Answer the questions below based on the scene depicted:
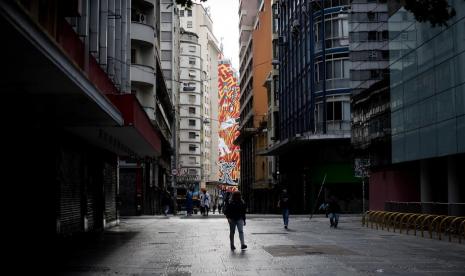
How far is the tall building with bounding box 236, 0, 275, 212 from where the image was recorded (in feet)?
257

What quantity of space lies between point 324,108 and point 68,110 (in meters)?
36.6

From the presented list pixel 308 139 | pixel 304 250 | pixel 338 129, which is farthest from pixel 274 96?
pixel 304 250

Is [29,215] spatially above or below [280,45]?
below

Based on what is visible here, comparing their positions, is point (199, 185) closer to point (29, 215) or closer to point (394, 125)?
point (394, 125)

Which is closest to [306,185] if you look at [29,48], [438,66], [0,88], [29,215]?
[438,66]

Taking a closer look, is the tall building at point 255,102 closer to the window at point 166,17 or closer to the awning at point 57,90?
the window at point 166,17

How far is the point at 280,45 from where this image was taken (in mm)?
67000

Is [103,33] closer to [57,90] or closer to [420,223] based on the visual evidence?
[57,90]

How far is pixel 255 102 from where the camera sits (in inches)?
3314

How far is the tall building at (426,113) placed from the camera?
79.0 feet

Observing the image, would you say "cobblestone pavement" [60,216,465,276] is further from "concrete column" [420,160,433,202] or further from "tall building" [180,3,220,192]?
"tall building" [180,3,220,192]

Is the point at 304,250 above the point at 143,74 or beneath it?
beneath

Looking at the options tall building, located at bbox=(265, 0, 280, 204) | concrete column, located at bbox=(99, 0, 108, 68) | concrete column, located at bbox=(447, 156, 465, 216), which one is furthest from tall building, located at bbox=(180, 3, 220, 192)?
concrete column, located at bbox=(99, 0, 108, 68)

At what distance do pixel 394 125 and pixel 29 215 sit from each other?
18.7 metres
